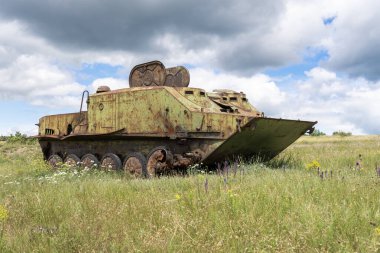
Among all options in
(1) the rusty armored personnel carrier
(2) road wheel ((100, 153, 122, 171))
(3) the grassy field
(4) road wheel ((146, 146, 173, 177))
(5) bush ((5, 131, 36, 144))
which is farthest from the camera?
(5) bush ((5, 131, 36, 144))

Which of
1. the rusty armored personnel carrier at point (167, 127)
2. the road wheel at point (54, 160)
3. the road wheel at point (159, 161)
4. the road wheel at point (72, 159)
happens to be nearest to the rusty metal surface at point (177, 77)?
the rusty armored personnel carrier at point (167, 127)

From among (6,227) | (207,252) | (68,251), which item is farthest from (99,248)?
(6,227)

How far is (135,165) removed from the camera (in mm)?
10805

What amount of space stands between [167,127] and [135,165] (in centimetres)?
129

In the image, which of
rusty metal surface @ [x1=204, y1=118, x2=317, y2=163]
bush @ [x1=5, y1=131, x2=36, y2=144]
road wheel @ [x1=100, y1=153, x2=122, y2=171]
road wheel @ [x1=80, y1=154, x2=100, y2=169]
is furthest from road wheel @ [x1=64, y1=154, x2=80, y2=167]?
bush @ [x1=5, y1=131, x2=36, y2=144]

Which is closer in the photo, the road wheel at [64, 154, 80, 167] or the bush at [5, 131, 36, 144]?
the road wheel at [64, 154, 80, 167]

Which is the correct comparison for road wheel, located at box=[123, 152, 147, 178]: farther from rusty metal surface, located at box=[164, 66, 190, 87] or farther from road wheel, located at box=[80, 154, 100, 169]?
rusty metal surface, located at box=[164, 66, 190, 87]

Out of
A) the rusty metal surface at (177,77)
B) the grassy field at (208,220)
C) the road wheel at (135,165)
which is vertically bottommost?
the grassy field at (208,220)

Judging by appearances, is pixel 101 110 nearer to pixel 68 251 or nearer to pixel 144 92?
pixel 144 92

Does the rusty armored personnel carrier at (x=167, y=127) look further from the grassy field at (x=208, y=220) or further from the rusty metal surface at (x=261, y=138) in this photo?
the grassy field at (x=208, y=220)

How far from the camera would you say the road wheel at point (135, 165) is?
10.6m

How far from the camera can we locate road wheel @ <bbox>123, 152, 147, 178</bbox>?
10.6 meters

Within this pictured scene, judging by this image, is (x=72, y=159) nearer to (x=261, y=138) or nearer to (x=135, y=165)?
(x=135, y=165)

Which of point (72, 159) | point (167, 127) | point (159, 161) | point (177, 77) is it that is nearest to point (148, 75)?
point (177, 77)
